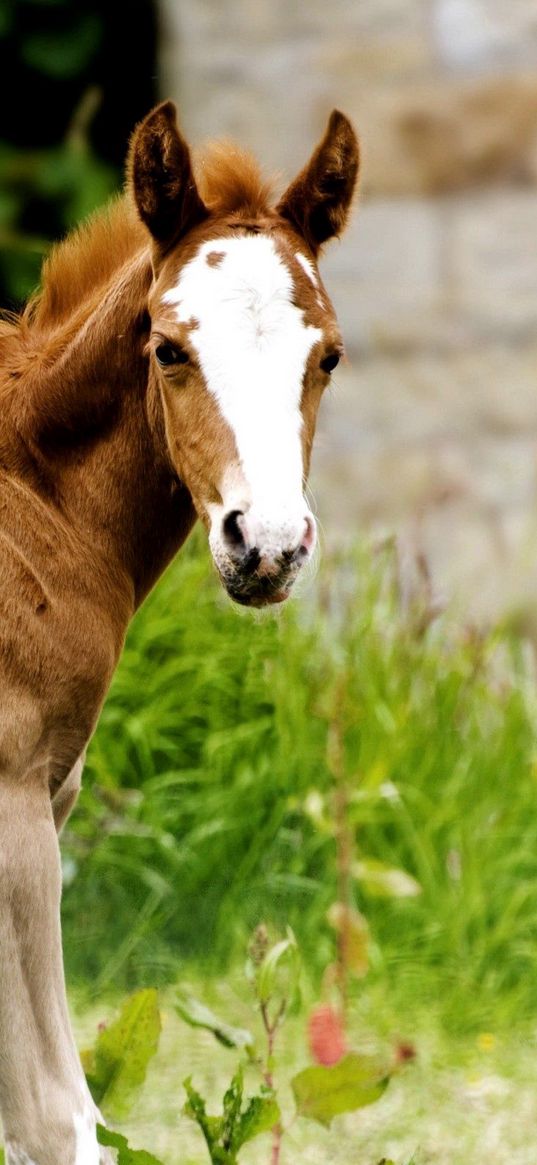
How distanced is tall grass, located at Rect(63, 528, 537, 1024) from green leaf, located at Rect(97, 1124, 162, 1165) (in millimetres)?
1282

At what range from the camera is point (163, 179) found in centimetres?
226

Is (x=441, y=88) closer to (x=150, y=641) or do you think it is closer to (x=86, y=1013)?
(x=150, y=641)

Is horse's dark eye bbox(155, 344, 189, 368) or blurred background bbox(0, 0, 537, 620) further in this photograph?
blurred background bbox(0, 0, 537, 620)

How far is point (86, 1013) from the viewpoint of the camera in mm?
3533

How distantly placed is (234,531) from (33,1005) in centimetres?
75

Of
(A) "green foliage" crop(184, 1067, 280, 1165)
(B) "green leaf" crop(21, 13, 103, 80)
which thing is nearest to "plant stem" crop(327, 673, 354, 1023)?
(A) "green foliage" crop(184, 1067, 280, 1165)

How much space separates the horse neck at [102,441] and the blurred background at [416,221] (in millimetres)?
2788

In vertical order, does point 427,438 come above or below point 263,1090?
below

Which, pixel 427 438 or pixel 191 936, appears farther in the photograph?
pixel 427 438

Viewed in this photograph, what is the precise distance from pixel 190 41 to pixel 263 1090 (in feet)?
12.8

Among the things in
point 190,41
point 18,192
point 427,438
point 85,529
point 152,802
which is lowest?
point 427,438

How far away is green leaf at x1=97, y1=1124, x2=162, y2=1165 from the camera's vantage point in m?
2.22

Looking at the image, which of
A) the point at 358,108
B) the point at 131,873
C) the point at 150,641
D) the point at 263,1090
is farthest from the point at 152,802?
the point at 358,108

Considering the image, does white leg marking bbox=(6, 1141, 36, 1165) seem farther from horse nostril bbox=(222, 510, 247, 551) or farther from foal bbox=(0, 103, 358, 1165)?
horse nostril bbox=(222, 510, 247, 551)
